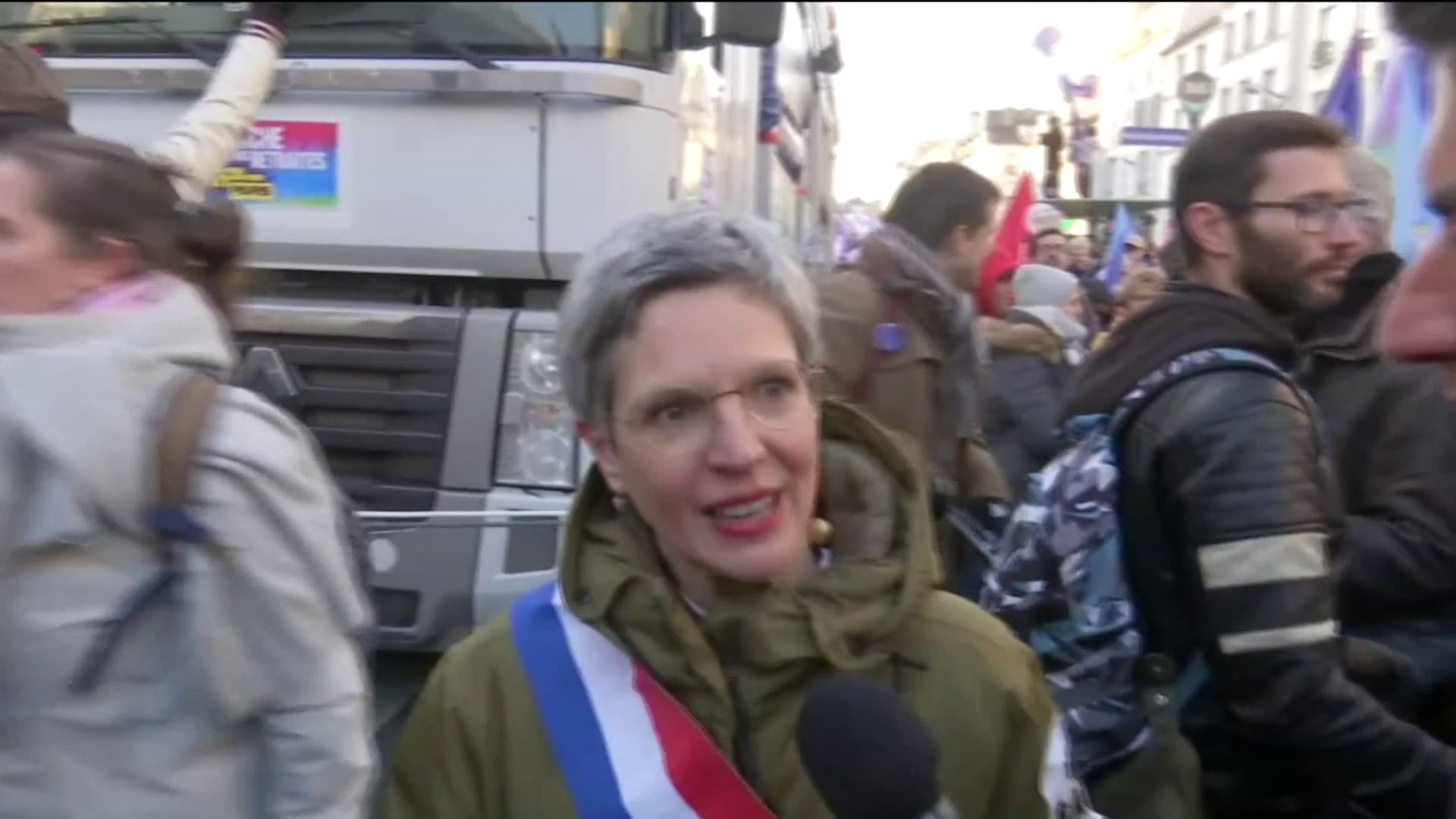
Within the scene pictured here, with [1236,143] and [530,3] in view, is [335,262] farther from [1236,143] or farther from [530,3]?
[1236,143]

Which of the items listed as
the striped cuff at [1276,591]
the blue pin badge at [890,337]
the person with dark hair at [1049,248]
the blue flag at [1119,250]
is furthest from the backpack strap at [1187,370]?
the blue flag at [1119,250]

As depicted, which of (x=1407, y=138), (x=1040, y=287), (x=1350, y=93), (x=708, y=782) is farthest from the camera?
(x=1350, y=93)

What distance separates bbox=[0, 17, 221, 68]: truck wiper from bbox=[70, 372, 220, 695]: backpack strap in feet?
11.0

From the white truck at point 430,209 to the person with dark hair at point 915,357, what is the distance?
1325mm

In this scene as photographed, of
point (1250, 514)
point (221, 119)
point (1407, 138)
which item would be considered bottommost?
point (1250, 514)

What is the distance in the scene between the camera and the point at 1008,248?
6.07 metres

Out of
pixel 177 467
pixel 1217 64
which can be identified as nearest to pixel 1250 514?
pixel 177 467

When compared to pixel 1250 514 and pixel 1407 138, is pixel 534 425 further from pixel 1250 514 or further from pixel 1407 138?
pixel 1407 138

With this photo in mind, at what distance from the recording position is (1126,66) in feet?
228

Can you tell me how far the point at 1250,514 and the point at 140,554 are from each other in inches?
61.8

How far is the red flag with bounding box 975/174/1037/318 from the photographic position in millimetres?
5855

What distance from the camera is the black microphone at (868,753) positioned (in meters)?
1.32

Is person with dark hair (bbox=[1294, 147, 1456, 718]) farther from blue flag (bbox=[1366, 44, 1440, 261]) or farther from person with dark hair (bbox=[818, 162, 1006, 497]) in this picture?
person with dark hair (bbox=[818, 162, 1006, 497])

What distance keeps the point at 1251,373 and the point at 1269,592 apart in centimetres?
35
